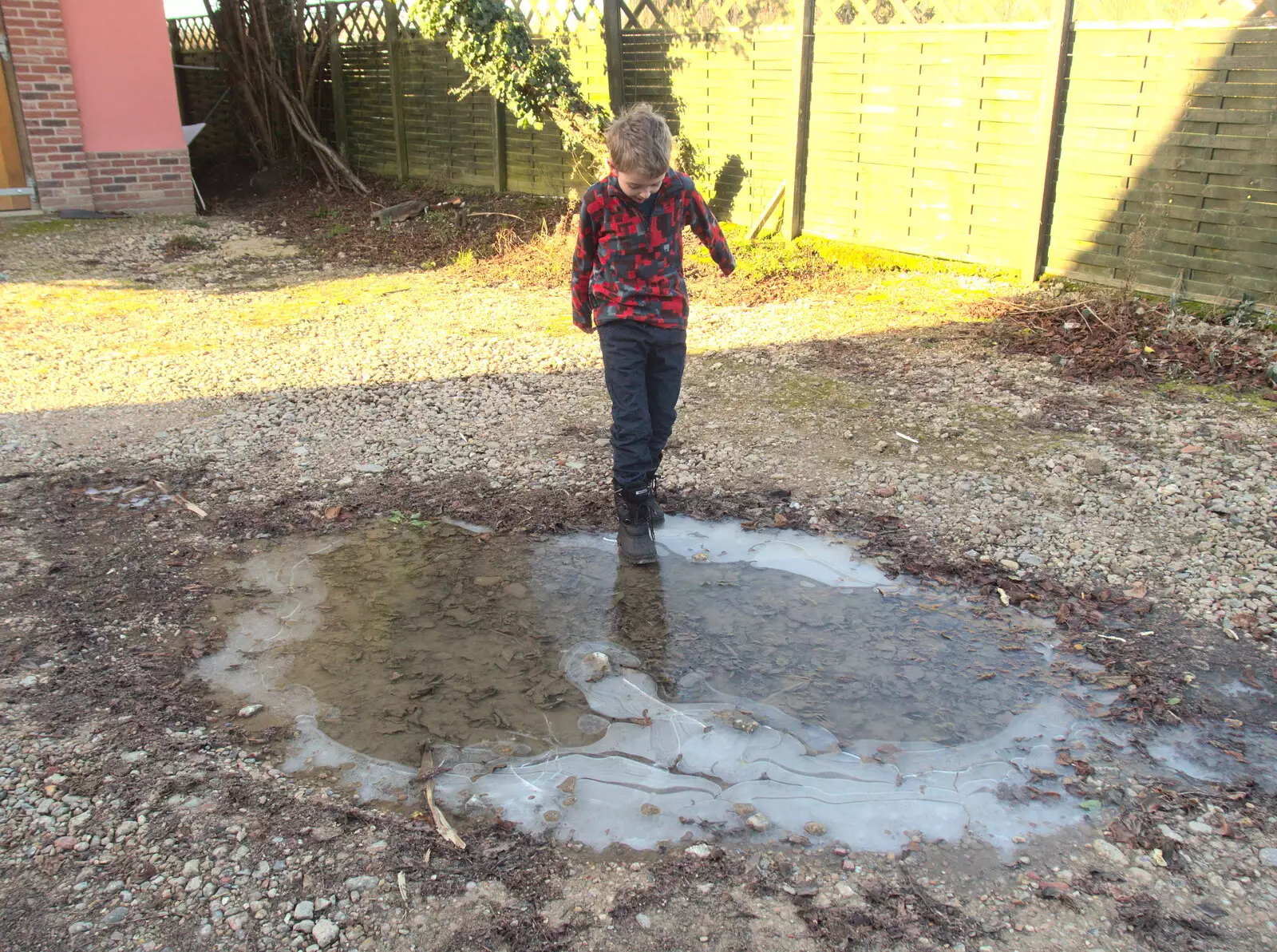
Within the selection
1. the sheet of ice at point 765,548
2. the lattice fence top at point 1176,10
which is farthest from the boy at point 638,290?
Result: the lattice fence top at point 1176,10

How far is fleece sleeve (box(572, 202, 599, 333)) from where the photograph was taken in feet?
12.0

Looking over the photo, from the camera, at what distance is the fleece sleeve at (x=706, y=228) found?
3730mm

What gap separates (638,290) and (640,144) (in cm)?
52

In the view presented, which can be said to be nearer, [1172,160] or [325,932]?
[325,932]

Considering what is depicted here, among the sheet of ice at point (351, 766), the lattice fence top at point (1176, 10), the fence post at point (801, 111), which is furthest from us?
the fence post at point (801, 111)

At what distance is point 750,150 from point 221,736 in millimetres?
7534

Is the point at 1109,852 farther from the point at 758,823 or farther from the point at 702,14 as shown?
the point at 702,14

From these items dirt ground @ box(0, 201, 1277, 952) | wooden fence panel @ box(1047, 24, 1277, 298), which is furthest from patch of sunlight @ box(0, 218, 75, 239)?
wooden fence panel @ box(1047, 24, 1277, 298)

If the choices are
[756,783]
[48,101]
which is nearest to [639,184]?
[756,783]

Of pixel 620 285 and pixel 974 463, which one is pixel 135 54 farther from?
pixel 974 463

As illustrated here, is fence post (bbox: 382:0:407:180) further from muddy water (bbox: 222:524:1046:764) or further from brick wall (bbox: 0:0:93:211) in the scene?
muddy water (bbox: 222:524:1046:764)

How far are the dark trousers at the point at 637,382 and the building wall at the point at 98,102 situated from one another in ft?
29.5

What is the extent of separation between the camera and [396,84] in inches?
471

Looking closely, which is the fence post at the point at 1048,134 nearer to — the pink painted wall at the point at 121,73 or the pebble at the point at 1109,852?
the pebble at the point at 1109,852
